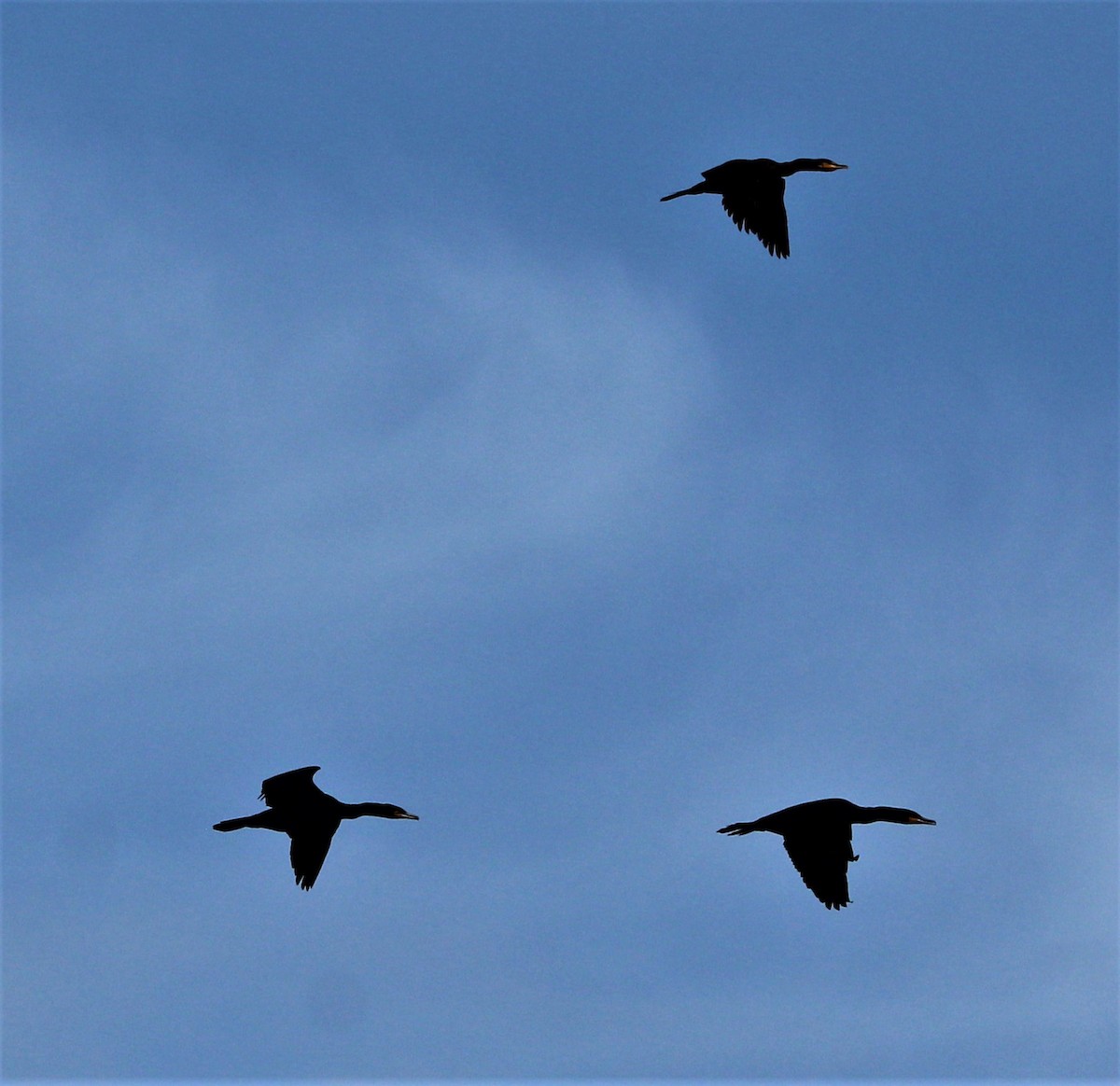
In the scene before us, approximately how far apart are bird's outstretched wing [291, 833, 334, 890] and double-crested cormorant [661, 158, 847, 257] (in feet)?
27.0

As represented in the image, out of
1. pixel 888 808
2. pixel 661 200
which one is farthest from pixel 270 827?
pixel 661 200

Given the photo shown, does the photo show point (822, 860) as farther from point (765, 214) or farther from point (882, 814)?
point (765, 214)

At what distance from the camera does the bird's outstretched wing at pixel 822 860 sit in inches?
588

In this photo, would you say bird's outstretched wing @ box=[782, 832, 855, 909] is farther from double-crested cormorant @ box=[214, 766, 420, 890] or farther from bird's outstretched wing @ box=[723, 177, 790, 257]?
bird's outstretched wing @ box=[723, 177, 790, 257]

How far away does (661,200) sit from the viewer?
648 inches

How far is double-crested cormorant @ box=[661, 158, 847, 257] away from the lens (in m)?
17.1

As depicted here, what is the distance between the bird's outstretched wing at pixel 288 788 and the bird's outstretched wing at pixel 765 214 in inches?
307

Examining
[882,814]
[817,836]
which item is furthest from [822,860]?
[882,814]

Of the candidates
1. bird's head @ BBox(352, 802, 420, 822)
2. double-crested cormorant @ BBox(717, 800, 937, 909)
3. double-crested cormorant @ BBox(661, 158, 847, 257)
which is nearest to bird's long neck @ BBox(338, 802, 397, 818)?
bird's head @ BBox(352, 802, 420, 822)

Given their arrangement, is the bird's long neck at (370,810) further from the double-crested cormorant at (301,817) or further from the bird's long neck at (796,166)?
the bird's long neck at (796,166)

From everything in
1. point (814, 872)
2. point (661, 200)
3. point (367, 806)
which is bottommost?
point (814, 872)

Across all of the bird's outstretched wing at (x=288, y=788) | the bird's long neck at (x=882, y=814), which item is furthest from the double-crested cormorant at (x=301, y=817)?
the bird's long neck at (x=882, y=814)

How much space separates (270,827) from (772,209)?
Result: 884cm

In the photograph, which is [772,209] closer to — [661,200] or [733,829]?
[661,200]
